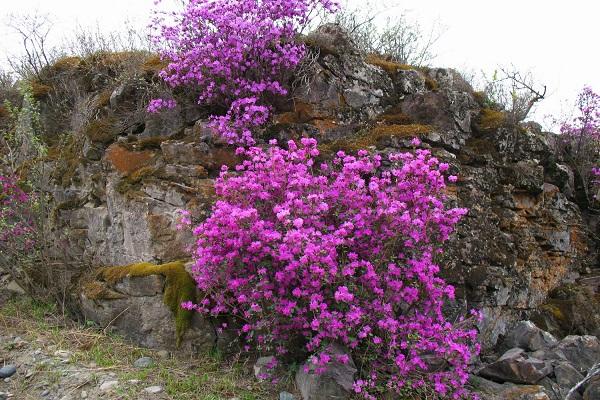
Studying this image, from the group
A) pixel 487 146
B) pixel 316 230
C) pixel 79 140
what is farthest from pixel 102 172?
pixel 487 146

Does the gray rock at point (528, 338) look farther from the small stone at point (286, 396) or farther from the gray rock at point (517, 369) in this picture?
the small stone at point (286, 396)

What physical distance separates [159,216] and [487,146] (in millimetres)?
4842

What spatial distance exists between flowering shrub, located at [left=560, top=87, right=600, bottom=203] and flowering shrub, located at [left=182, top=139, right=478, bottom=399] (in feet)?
17.7

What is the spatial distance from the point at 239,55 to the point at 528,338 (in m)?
5.09

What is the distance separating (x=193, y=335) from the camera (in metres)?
5.30

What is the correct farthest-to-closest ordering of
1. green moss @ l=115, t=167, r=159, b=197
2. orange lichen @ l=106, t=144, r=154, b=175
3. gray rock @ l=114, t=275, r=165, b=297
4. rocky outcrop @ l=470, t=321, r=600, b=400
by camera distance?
orange lichen @ l=106, t=144, r=154, b=175, green moss @ l=115, t=167, r=159, b=197, gray rock @ l=114, t=275, r=165, b=297, rocky outcrop @ l=470, t=321, r=600, b=400

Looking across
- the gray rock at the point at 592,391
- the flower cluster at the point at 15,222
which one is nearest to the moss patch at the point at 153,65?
the flower cluster at the point at 15,222

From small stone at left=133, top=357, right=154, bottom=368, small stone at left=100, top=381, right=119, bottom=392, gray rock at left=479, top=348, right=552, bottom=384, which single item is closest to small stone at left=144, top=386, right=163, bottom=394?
small stone at left=100, top=381, right=119, bottom=392

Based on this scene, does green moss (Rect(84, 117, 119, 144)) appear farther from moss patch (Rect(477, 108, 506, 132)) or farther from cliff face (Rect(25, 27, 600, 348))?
moss patch (Rect(477, 108, 506, 132))

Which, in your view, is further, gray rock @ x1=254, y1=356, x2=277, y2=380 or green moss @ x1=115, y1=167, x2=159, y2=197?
green moss @ x1=115, y1=167, x2=159, y2=197

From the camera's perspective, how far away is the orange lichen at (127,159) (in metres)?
6.94

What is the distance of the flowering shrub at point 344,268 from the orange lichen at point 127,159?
248 cm

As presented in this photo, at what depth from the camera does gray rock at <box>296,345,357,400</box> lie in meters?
4.33

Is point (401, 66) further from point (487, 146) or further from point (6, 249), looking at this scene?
point (6, 249)
